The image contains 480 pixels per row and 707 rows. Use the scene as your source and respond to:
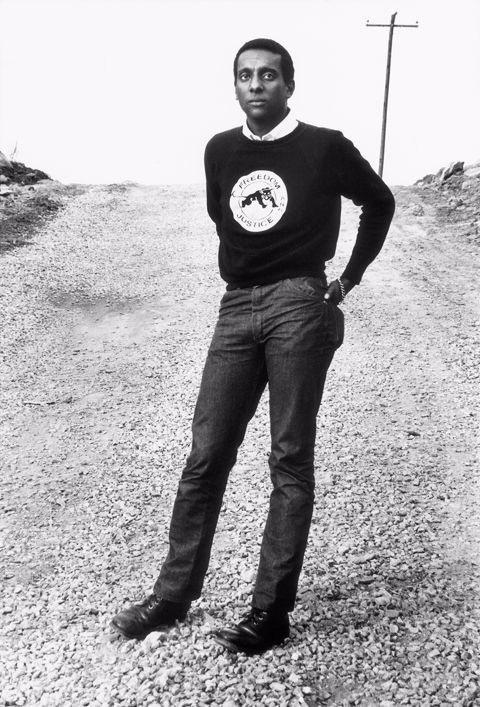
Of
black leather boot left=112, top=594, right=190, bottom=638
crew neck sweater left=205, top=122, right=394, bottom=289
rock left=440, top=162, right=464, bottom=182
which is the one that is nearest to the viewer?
crew neck sweater left=205, top=122, right=394, bottom=289

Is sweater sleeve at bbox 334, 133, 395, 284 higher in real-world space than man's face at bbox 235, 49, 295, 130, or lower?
lower

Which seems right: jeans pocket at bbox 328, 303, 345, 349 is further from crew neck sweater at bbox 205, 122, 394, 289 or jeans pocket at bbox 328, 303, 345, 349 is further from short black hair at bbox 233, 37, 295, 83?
short black hair at bbox 233, 37, 295, 83

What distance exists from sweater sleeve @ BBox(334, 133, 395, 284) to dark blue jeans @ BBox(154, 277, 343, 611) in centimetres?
37

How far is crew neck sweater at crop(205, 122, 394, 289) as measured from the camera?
299 cm

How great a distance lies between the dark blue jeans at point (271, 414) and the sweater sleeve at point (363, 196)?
1.21 ft

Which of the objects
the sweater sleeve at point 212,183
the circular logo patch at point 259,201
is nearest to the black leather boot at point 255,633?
the circular logo patch at point 259,201

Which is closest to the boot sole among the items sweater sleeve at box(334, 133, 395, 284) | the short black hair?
sweater sleeve at box(334, 133, 395, 284)

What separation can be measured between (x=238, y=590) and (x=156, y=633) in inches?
23.8

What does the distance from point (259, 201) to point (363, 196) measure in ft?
1.49

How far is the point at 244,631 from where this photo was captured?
10.6 ft

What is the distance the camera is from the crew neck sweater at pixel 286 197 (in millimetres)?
2990

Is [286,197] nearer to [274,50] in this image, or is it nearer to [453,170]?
[274,50]

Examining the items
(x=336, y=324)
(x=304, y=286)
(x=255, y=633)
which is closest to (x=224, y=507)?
(x=255, y=633)

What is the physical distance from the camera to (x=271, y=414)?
3127 mm
